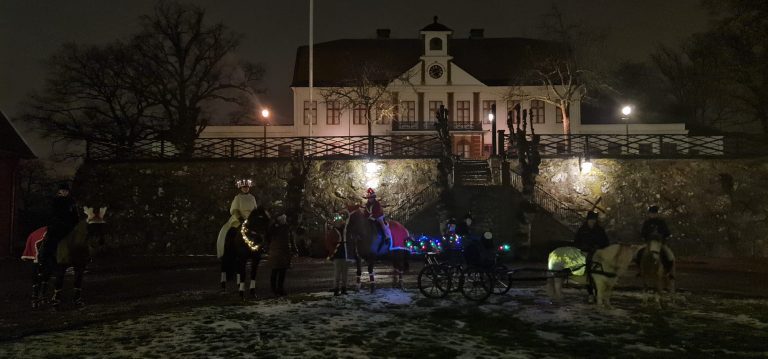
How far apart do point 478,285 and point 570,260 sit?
67.8 inches

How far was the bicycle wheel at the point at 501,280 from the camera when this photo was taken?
439 inches

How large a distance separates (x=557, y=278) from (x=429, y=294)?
2.44 meters

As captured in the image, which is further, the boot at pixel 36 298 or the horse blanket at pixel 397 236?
the horse blanket at pixel 397 236

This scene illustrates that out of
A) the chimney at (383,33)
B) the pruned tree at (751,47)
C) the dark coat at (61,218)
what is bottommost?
the dark coat at (61,218)

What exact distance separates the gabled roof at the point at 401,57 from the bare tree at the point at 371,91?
2.58ft

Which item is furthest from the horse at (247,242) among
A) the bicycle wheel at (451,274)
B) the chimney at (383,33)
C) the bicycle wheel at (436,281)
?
the chimney at (383,33)

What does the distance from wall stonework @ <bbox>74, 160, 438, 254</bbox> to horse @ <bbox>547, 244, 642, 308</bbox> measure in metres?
17.1

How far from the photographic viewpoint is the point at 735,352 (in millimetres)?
7020

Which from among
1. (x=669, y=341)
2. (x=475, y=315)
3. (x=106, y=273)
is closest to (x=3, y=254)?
(x=106, y=273)

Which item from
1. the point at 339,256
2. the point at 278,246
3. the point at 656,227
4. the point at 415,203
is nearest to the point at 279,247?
the point at 278,246

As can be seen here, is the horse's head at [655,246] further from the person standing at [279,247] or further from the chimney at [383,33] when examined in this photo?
the chimney at [383,33]

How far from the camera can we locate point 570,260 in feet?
34.5

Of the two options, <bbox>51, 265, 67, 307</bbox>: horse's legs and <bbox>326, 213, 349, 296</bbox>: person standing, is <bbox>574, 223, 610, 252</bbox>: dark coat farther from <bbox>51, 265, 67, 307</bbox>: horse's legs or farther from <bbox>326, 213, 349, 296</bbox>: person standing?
<bbox>51, 265, 67, 307</bbox>: horse's legs

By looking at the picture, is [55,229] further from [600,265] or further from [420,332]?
[600,265]
